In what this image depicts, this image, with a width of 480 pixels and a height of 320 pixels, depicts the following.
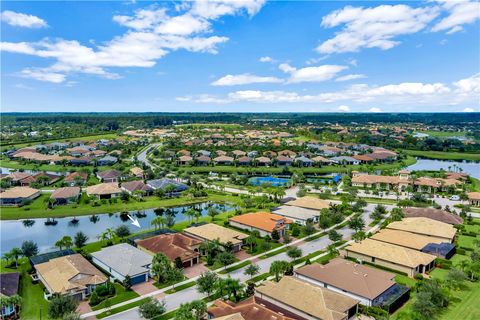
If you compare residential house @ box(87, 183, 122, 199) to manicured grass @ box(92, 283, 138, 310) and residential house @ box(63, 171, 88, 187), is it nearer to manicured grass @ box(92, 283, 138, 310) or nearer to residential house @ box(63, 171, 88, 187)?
residential house @ box(63, 171, 88, 187)

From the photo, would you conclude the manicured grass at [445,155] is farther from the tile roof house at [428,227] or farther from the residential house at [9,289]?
the residential house at [9,289]

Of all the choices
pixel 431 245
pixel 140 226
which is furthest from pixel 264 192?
pixel 431 245

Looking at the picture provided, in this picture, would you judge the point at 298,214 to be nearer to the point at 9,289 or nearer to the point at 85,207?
the point at 85,207

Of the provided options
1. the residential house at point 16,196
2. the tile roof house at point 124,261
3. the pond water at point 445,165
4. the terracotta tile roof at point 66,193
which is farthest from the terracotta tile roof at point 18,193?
the pond water at point 445,165

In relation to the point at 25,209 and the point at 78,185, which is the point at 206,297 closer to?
the point at 25,209

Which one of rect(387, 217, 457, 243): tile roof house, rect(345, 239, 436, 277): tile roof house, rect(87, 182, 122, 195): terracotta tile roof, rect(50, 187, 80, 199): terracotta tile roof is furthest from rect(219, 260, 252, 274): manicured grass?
rect(50, 187, 80, 199): terracotta tile roof
